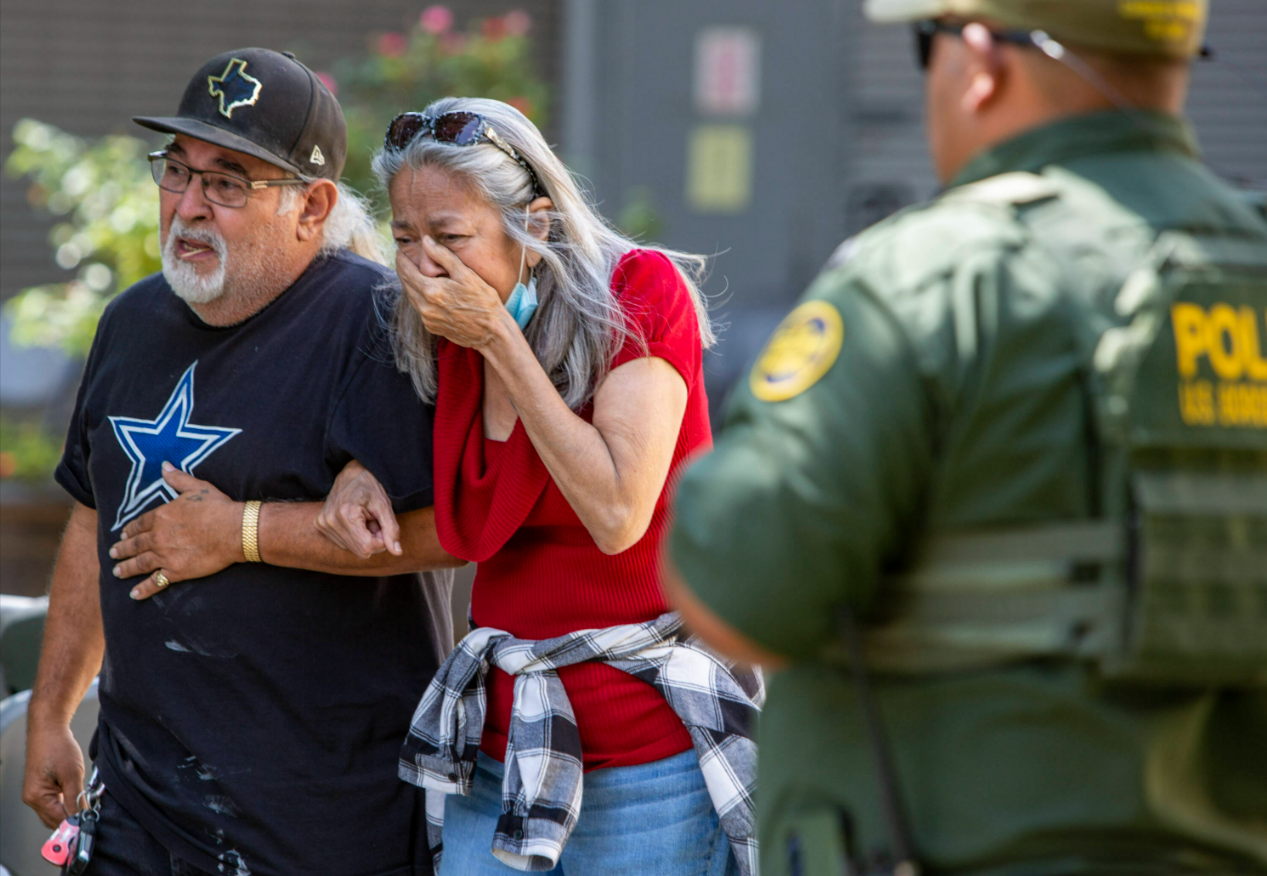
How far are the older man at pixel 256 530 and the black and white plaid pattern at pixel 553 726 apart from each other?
0.68 ft

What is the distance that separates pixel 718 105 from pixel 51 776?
7.58m

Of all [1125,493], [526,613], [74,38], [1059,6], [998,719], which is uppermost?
[74,38]

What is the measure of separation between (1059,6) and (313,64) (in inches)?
311

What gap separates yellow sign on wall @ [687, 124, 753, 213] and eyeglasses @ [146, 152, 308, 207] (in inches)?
278

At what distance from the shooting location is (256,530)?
2.32 meters

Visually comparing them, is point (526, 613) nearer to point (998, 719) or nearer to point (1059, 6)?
point (998, 719)

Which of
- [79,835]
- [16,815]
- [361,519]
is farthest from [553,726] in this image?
[16,815]

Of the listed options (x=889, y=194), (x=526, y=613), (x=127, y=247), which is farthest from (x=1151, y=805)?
(x=889, y=194)

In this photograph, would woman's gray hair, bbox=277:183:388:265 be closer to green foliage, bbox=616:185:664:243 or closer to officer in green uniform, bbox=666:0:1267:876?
officer in green uniform, bbox=666:0:1267:876

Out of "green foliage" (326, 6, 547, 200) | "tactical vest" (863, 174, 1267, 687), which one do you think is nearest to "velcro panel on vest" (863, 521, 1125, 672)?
"tactical vest" (863, 174, 1267, 687)

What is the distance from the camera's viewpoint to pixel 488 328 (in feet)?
6.86

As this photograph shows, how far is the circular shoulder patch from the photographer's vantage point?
51.8 inches

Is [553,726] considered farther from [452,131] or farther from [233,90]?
[233,90]

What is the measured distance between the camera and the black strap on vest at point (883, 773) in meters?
1.29
